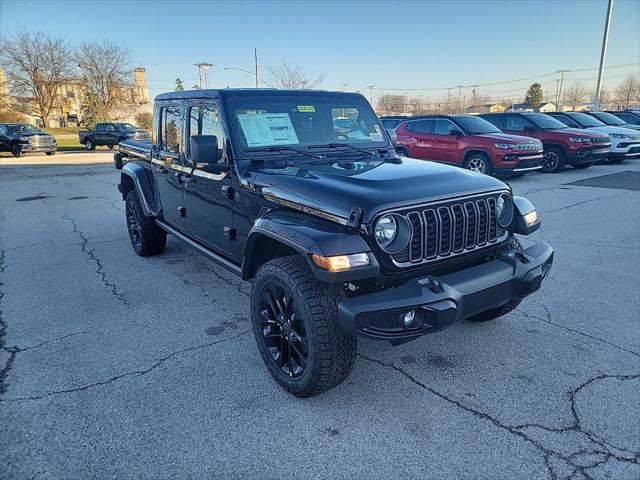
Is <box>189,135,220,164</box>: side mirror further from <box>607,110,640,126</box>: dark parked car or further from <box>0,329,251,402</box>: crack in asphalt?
<box>607,110,640,126</box>: dark parked car


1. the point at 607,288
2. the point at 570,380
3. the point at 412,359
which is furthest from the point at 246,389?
the point at 607,288

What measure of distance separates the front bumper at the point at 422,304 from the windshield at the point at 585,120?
15.7 m

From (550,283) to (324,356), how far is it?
10.5ft

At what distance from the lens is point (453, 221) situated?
261cm

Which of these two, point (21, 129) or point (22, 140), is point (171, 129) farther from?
point (21, 129)

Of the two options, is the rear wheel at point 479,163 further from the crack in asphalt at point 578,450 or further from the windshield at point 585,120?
the crack in asphalt at point 578,450

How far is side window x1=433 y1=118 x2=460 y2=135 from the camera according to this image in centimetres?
1164

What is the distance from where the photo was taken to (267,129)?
350 centimetres

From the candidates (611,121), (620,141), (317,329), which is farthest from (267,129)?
(611,121)

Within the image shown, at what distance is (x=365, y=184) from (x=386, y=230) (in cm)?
38

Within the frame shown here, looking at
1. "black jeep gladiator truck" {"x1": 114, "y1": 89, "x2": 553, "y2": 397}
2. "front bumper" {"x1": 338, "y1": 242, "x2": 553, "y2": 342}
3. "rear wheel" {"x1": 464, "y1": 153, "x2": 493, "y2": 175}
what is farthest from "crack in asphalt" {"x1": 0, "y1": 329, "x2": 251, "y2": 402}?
"rear wheel" {"x1": 464, "y1": 153, "x2": 493, "y2": 175}

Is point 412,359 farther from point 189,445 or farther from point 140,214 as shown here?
point 140,214

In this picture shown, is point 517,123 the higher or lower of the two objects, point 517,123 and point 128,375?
the higher

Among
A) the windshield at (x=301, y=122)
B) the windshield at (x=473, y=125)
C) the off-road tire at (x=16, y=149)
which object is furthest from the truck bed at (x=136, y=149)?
the off-road tire at (x=16, y=149)
